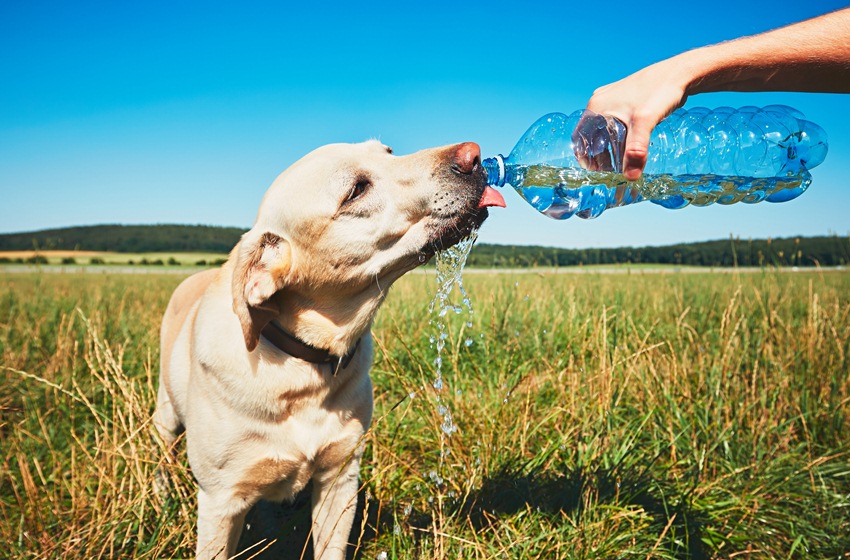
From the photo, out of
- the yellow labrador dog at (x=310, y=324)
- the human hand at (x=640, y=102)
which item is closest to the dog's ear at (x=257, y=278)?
the yellow labrador dog at (x=310, y=324)

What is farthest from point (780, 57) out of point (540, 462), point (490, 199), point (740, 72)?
point (540, 462)

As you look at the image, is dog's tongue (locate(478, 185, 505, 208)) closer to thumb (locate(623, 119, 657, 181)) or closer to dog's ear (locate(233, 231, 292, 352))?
thumb (locate(623, 119, 657, 181))

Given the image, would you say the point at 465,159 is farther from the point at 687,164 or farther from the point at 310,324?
the point at 687,164

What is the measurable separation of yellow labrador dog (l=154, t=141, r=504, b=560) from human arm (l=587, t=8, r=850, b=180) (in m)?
0.77

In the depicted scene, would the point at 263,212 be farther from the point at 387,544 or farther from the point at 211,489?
the point at 387,544

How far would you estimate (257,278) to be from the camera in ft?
7.39

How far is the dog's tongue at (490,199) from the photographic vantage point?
2.36 meters

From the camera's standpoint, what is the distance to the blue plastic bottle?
240cm

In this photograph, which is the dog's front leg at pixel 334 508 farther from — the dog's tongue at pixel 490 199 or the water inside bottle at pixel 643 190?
the water inside bottle at pixel 643 190

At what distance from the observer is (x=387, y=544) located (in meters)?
2.65

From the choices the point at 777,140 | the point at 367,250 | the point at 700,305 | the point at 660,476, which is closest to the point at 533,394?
the point at 660,476

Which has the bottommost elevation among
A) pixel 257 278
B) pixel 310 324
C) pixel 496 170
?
pixel 310 324

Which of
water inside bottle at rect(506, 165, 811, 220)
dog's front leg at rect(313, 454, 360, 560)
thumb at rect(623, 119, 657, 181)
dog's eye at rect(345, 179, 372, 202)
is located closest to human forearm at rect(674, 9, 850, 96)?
thumb at rect(623, 119, 657, 181)

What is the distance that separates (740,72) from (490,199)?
1.02 meters
